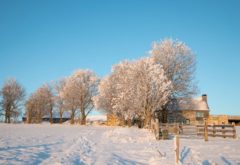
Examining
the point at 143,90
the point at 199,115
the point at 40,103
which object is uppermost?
the point at 143,90

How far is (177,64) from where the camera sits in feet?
144

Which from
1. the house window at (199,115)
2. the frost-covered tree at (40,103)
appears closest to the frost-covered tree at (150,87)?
the house window at (199,115)

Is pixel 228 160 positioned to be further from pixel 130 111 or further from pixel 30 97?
pixel 30 97

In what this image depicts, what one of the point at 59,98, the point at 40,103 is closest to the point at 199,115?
the point at 59,98

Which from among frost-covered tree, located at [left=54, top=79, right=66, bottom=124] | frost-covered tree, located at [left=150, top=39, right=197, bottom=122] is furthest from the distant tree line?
frost-covered tree, located at [left=54, top=79, right=66, bottom=124]

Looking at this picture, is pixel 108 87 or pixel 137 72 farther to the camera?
pixel 108 87

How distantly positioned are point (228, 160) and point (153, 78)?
3005 cm

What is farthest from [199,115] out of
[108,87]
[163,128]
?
[163,128]

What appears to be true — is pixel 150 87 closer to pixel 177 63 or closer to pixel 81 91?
pixel 177 63

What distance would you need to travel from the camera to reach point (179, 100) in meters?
44.6

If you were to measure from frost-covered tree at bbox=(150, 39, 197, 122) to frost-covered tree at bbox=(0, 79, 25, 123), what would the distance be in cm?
4729

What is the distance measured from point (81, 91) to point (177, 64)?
105ft

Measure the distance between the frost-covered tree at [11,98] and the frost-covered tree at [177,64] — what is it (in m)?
47.3

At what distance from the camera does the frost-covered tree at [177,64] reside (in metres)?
43.5
